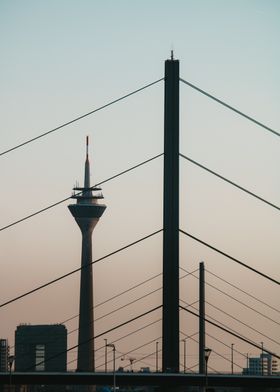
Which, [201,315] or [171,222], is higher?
[201,315]

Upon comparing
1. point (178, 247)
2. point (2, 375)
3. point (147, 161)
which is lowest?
point (2, 375)

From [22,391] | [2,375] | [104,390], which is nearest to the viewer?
[2,375]

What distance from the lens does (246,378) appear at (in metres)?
67.0

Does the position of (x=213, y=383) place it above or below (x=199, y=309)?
below

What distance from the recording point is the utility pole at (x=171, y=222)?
185 feet

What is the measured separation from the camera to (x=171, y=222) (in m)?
56.8

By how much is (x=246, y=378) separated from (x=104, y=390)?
46.6 feet

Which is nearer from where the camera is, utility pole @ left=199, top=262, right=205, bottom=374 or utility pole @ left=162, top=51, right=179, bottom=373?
utility pole @ left=162, top=51, right=179, bottom=373

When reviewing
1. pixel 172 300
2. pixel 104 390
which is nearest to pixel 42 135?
pixel 172 300

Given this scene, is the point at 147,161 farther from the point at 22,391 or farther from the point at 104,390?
the point at 22,391

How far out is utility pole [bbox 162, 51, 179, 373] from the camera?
56.3 metres

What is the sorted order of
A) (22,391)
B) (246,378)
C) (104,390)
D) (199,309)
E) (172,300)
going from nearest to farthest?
(172,300) < (246,378) < (104,390) < (199,309) < (22,391)

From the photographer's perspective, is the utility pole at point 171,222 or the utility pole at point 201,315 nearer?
the utility pole at point 171,222

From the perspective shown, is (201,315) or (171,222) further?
(201,315)
